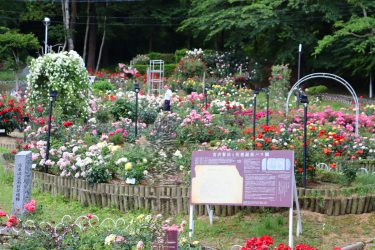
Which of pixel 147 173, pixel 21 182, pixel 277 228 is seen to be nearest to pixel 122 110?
pixel 147 173

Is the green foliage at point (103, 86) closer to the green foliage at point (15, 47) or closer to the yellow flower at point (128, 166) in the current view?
the green foliage at point (15, 47)

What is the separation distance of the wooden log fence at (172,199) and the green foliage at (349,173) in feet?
1.09

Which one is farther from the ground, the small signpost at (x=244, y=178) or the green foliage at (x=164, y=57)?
the green foliage at (x=164, y=57)

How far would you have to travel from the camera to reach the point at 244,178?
314 inches

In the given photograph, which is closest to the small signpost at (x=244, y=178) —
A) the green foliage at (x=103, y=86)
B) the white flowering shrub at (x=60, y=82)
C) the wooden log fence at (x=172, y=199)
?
the wooden log fence at (x=172, y=199)

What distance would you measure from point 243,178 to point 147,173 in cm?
255

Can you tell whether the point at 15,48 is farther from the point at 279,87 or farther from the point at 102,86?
the point at 279,87

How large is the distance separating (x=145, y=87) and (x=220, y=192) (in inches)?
690

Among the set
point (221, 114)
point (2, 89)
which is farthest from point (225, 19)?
point (221, 114)

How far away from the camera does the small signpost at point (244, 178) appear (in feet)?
25.7

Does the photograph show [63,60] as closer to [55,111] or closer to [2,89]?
[55,111]

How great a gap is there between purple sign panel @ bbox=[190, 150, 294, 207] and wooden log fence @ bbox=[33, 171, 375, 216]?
3.48ft

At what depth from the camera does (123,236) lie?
247 inches

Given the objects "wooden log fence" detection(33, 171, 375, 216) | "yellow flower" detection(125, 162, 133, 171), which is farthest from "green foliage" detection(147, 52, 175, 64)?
"yellow flower" detection(125, 162, 133, 171)
